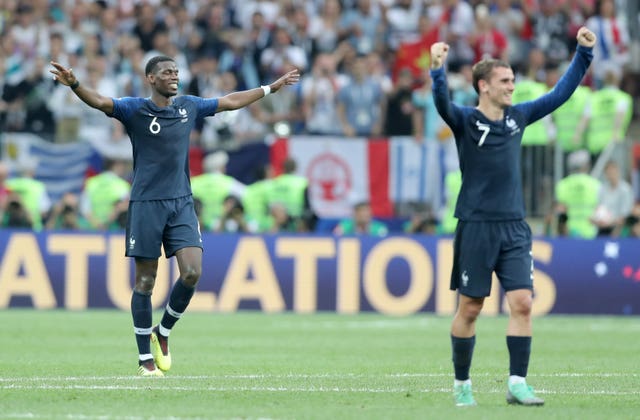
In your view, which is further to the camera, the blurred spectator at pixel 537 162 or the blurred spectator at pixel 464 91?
the blurred spectator at pixel 464 91

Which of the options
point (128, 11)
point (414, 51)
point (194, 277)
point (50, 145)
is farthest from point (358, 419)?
point (128, 11)

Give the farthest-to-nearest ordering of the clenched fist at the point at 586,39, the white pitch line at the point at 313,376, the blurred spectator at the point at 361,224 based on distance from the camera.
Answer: the blurred spectator at the point at 361,224 → the white pitch line at the point at 313,376 → the clenched fist at the point at 586,39

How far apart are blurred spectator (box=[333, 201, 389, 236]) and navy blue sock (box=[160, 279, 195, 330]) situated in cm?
943

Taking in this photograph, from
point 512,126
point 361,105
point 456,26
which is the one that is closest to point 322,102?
point 361,105

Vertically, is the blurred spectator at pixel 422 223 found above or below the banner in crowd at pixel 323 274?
above

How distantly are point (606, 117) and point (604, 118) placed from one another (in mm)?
35

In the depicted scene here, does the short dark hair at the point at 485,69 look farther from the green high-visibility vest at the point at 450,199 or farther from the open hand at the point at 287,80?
the green high-visibility vest at the point at 450,199

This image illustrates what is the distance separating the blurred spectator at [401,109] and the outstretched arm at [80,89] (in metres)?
12.4

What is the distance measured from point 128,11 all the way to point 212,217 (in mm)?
5492

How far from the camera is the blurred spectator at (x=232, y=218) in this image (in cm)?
2209

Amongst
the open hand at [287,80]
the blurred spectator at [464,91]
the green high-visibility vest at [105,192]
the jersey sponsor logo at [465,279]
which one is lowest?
the jersey sponsor logo at [465,279]

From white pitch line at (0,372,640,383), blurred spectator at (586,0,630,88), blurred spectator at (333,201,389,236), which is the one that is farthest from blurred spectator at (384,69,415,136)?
white pitch line at (0,372,640,383)

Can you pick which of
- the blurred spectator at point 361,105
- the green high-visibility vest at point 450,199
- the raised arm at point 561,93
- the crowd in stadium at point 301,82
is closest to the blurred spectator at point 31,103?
the crowd in stadium at point 301,82

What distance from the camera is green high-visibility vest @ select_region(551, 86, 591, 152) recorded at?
22.6 metres
